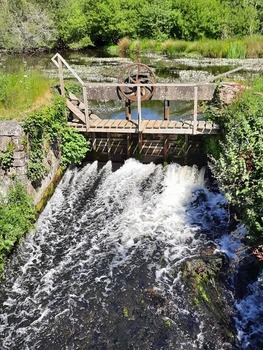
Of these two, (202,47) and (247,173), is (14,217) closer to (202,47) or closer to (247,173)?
(247,173)

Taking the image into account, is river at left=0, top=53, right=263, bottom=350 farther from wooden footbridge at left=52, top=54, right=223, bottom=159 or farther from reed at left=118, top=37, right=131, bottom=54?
reed at left=118, top=37, right=131, bottom=54

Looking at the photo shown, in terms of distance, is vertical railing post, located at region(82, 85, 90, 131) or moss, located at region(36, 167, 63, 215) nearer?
moss, located at region(36, 167, 63, 215)

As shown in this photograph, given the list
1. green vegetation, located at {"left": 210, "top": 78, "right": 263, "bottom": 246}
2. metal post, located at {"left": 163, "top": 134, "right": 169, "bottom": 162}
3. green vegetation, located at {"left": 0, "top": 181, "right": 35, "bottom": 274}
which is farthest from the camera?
metal post, located at {"left": 163, "top": 134, "right": 169, "bottom": 162}

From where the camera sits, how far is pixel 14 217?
902cm

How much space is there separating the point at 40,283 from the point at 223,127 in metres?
6.59

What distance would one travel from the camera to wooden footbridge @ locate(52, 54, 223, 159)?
12.0 metres

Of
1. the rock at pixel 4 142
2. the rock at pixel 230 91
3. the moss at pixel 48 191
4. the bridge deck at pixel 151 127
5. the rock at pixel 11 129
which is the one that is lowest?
the moss at pixel 48 191

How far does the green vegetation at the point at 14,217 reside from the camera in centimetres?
858

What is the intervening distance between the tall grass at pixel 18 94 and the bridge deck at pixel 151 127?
179 centimetres

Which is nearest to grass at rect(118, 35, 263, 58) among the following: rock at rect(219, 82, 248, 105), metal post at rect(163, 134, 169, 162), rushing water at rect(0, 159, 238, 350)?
rock at rect(219, 82, 248, 105)

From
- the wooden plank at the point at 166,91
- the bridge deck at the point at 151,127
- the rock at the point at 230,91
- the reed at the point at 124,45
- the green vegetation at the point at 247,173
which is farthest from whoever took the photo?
the reed at the point at 124,45

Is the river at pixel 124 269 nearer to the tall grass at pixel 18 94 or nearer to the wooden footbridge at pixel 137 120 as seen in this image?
the wooden footbridge at pixel 137 120

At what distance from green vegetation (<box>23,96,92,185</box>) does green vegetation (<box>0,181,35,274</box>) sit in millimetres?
710

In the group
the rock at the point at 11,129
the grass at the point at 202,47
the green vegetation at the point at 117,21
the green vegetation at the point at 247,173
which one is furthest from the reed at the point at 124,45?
the green vegetation at the point at 247,173
